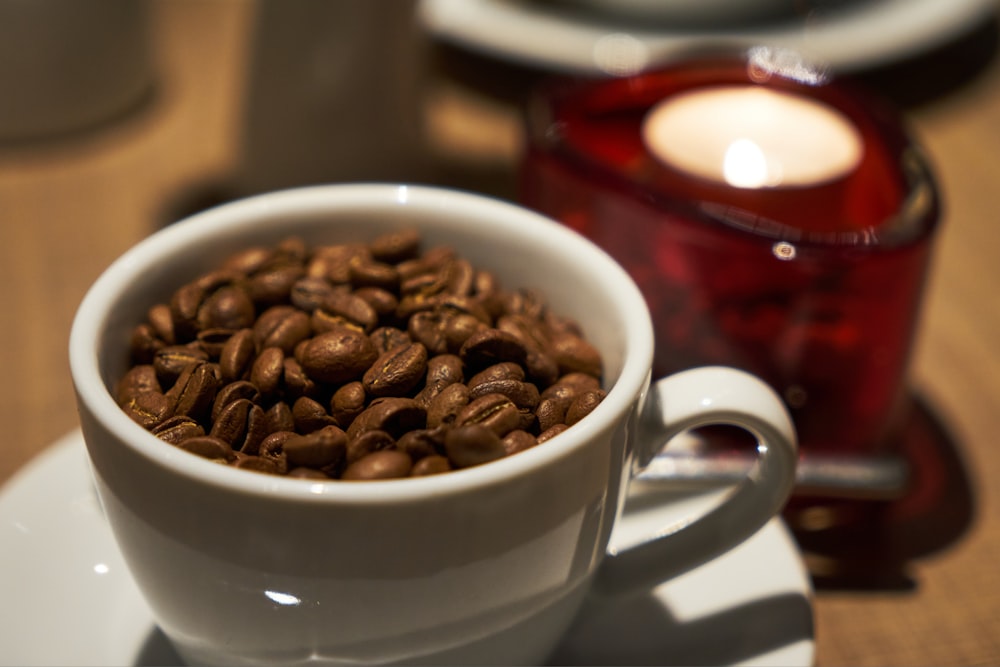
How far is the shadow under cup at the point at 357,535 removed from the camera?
17.0 inches

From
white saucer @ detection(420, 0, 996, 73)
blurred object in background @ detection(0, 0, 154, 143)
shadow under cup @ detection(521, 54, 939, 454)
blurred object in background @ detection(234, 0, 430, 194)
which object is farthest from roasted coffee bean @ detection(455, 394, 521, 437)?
blurred object in background @ detection(0, 0, 154, 143)

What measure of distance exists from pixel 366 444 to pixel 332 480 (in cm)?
2

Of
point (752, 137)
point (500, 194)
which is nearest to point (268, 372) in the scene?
point (752, 137)

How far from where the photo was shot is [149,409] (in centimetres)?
50

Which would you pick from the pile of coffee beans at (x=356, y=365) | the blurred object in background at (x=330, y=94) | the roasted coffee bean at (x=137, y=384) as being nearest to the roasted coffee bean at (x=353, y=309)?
the pile of coffee beans at (x=356, y=365)

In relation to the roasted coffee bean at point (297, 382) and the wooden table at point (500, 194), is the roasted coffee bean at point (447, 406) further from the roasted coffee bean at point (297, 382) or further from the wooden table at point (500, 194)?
the wooden table at point (500, 194)

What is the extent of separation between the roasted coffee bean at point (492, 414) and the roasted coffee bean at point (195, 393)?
13cm

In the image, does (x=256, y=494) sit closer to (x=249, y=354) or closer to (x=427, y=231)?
(x=249, y=354)

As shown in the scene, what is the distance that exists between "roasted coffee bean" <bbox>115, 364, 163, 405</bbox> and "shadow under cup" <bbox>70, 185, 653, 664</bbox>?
1cm

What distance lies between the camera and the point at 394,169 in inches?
43.0

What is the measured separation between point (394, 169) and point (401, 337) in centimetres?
55

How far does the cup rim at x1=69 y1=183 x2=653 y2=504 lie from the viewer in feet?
1.40

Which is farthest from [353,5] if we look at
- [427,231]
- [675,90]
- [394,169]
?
[427,231]

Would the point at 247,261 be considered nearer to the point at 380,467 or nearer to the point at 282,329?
the point at 282,329
